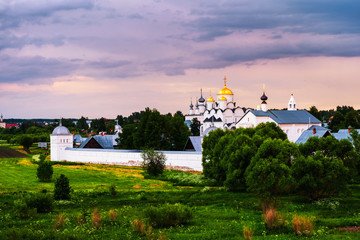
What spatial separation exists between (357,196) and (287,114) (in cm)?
4380

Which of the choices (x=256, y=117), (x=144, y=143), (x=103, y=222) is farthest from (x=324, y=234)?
(x=256, y=117)

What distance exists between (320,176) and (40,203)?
46.7 feet

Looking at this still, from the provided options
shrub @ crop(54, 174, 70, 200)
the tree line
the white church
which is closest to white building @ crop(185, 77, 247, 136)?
the white church

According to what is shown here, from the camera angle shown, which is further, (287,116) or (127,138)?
(287,116)

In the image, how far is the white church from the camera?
6331 cm

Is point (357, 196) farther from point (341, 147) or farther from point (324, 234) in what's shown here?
point (324, 234)

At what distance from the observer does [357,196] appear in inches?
997

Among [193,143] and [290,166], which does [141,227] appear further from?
[193,143]

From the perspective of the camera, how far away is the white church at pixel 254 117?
63.3m

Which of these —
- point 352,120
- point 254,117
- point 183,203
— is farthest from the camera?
point 352,120

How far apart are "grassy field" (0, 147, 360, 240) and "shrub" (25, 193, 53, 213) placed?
0.50 meters

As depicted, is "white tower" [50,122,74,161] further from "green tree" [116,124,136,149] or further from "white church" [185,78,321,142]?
"white church" [185,78,321,142]

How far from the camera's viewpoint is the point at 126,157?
50.7m

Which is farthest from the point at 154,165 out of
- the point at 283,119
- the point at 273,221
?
the point at 283,119
